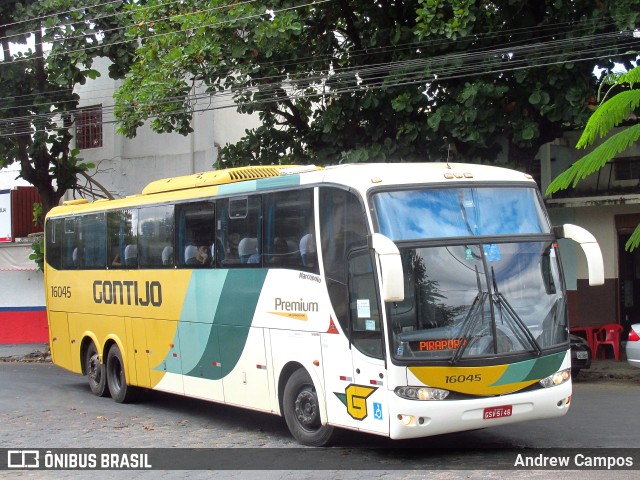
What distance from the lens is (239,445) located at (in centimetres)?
1103

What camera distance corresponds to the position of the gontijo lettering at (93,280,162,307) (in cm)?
1389

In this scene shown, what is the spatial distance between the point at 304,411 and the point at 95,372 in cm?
681

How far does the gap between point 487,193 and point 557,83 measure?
A: 692cm

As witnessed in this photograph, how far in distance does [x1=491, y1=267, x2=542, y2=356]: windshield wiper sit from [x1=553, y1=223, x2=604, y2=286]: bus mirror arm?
2.99ft

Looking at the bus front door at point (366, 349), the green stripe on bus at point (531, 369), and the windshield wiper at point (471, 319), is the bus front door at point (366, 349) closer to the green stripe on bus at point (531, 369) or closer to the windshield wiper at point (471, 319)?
the windshield wiper at point (471, 319)

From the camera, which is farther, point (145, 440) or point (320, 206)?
point (145, 440)

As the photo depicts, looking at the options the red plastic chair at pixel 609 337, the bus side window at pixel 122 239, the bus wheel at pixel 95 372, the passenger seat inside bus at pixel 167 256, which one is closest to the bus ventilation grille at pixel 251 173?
the passenger seat inside bus at pixel 167 256

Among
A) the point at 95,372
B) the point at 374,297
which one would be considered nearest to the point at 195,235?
the point at 374,297

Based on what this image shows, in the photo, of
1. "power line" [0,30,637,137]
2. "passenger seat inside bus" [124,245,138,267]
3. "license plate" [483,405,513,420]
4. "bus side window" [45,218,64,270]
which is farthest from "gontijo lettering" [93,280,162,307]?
"license plate" [483,405,513,420]

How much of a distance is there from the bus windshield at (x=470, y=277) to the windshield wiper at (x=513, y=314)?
0.01 m

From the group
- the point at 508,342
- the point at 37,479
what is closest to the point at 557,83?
the point at 508,342

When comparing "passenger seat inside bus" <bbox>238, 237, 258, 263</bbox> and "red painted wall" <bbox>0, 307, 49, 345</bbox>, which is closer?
"passenger seat inside bus" <bbox>238, 237, 258, 263</bbox>

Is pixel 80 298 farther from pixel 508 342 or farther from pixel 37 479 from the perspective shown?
pixel 508 342

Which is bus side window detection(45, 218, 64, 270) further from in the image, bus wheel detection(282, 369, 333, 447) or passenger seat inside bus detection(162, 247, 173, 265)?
bus wheel detection(282, 369, 333, 447)
